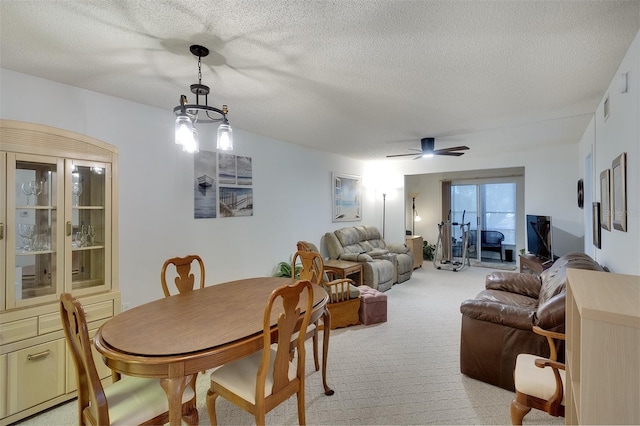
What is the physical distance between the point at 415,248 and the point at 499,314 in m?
4.81

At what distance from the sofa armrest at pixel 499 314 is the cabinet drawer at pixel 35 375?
3193mm

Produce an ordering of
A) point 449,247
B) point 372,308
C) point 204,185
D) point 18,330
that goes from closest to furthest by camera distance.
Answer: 1. point 18,330
2. point 204,185
3. point 372,308
4. point 449,247

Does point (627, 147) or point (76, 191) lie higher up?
point (627, 147)

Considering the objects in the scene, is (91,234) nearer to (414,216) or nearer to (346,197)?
(346,197)

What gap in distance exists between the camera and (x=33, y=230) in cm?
225

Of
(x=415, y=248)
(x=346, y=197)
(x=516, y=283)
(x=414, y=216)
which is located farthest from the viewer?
(x=414, y=216)

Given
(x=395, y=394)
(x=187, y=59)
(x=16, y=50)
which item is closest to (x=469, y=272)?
(x=395, y=394)

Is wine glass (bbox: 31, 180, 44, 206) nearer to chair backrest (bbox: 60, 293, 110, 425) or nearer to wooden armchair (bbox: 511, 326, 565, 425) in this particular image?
chair backrest (bbox: 60, 293, 110, 425)

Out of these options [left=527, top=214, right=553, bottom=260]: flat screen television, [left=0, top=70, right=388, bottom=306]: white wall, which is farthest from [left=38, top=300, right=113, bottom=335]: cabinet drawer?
[left=527, top=214, right=553, bottom=260]: flat screen television

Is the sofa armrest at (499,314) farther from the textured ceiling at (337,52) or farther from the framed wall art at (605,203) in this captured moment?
the textured ceiling at (337,52)

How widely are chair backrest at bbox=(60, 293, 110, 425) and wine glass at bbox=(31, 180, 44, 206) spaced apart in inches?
51.9

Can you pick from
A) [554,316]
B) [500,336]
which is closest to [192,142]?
[554,316]

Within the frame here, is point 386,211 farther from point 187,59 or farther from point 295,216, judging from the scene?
point 187,59

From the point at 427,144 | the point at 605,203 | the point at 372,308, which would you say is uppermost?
the point at 427,144
